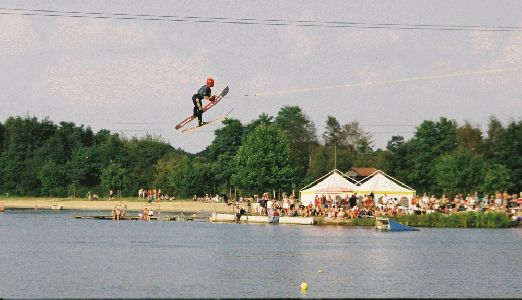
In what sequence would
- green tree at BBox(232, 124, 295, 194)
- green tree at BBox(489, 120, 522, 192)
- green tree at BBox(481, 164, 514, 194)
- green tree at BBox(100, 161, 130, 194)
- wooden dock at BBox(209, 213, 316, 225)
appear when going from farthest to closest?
green tree at BBox(100, 161, 130, 194) < green tree at BBox(232, 124, 295, 194) < green tree at BBox(489, 120, 522, 192) < green tree at BBox(481, 164, 514, 194) < wooden dock at BBox(209, 213, 316, 225)

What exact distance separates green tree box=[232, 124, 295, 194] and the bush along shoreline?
119 ft

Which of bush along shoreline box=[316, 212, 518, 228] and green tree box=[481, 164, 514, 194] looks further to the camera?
green tree box=[481, 164, 514, 194]

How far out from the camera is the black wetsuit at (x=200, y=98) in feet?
120

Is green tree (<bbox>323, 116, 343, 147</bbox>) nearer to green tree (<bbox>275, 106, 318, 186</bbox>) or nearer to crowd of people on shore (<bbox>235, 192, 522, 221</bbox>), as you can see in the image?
green tree (<bbox>275, 106, 318, 186</bbox>)

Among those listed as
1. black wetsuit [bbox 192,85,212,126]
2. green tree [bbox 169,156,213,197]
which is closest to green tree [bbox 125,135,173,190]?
green tree [bbox 169,156,213,197]

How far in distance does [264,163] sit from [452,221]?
42.2m

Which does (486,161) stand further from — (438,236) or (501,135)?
(438,236)

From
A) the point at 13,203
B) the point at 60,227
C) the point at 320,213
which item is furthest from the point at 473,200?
the point at 13,203

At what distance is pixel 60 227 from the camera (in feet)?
292

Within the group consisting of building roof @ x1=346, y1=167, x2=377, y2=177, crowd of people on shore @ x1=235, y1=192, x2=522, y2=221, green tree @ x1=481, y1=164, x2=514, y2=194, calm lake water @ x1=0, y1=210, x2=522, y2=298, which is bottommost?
calm lake water @ x1=0, y1=210, x2=522, y2=298

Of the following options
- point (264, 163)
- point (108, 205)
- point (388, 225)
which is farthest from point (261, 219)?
point (108, 205)

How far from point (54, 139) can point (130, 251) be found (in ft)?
296

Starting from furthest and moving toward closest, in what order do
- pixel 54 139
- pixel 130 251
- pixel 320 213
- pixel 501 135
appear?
pixel 54 139, pixel 501 135, pixel 320 213, pixel 130 251

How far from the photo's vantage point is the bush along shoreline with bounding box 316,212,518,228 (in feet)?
246
